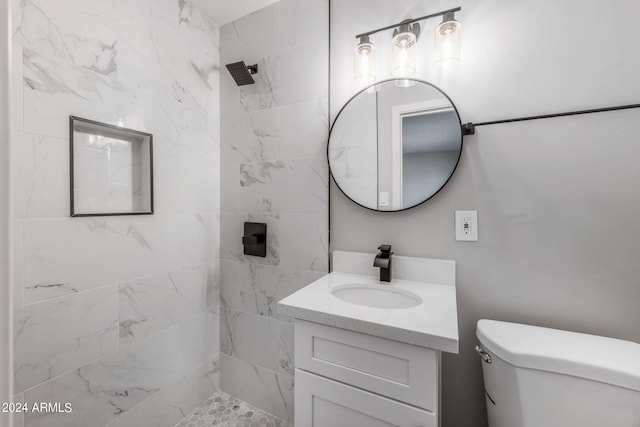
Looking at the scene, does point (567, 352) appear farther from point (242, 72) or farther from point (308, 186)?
point (242, 72)

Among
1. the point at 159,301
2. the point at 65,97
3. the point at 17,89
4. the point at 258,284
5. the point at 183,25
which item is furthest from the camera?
the point at 258,284

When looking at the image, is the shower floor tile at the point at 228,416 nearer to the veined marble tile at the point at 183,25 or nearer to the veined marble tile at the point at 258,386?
the veined marble tile at the point at 258,386

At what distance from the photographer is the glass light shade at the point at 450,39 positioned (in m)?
1.10

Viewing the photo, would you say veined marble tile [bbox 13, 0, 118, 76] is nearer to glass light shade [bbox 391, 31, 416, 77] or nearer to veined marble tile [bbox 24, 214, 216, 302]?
veined marble tile [bbox 24, 214, 216, 302]

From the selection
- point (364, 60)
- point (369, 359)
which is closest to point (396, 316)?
point (369, 359)

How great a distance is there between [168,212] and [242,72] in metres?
0.87

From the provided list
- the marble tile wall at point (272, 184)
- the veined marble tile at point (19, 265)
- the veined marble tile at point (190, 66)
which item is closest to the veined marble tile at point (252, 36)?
the marble tile wall at point (272, 184)

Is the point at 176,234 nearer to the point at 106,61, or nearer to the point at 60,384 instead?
the point at 60,384

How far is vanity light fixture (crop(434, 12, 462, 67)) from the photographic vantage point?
1.09 meters

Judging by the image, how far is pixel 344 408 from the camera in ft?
2.93

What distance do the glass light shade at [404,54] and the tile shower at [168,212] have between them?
36 cm

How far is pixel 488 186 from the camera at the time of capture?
3.67 ft

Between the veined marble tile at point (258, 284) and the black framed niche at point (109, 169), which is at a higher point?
the black framed niche at point (109, 169)

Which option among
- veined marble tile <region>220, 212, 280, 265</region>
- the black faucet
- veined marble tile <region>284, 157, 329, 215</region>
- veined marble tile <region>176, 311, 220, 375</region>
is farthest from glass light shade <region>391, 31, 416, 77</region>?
veined marble tile <region>176, 311, 220, 375</region>
